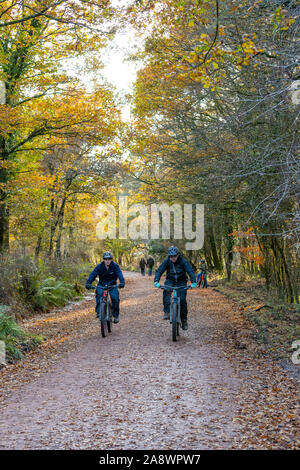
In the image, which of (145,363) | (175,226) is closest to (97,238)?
(175,226)

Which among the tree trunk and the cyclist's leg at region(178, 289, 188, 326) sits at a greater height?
the tree trunk

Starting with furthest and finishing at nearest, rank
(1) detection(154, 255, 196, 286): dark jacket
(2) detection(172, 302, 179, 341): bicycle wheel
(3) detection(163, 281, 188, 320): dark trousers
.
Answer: (1) detection(154, 255, 196, 286): dark jacket < (3) detection(163, 281, 188, 320): dark trousers < (2) detection(172, 302, 179, 341): bicycle wheel

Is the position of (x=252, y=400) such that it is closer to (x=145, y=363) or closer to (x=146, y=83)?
(x=145, y=363)

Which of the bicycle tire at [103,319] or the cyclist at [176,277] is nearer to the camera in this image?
the cyclist at [176,277]

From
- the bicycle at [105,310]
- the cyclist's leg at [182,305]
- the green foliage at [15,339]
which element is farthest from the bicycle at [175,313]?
the green foliage at [15,339]

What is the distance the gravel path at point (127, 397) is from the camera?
503cm

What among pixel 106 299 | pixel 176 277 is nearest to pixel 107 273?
pixel 106 299

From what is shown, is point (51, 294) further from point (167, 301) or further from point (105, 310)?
point (167, 301)

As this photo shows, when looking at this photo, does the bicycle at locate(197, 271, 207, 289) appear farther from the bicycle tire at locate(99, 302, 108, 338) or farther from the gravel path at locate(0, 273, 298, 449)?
the bicycle tire at locate(99, 302, 108, 338)

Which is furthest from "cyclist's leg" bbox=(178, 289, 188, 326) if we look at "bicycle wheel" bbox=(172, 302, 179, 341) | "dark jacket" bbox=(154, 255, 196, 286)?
"bicycle wheel" bbox=(172, 302, 179, 341)

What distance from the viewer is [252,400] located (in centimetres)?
632

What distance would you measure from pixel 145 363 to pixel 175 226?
25.4m

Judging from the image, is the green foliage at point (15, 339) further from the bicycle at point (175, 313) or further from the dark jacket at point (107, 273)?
the bicycle at point (175, 313)

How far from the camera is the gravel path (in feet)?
16.5
